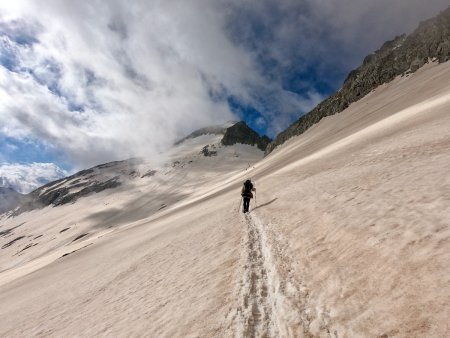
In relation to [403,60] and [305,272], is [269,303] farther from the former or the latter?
[403,60]

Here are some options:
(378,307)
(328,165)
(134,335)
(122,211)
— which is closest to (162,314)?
Answer: (134,335)

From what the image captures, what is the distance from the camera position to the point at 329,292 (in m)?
8.00

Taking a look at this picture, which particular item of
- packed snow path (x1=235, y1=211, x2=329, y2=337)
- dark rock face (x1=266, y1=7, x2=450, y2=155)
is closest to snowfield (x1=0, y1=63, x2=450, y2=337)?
packed snow path (x1=235, y1=211, x2=329, y2=337)

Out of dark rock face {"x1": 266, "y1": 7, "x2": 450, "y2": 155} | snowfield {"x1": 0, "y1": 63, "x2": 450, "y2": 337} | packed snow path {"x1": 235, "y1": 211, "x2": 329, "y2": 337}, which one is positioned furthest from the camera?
dark rock face {"x1": 266, "y1": 7, "x2": 450, "y2": 155}

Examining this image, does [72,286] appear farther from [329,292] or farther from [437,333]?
[437,333]

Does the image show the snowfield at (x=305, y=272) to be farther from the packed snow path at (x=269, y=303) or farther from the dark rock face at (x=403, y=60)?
the dark rock face at (x=403, y=60)

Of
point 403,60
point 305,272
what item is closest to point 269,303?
point 305,272

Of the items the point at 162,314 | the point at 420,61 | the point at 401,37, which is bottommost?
the point at 162,314

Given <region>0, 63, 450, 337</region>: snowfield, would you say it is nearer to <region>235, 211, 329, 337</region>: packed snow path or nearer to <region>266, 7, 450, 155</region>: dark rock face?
<region>235, 211, 329, 337</region>: packed snow path

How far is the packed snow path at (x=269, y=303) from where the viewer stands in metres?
7.46

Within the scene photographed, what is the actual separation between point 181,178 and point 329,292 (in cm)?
19022

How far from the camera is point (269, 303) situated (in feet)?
28.7

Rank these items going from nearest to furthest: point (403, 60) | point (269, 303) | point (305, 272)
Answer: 1. point (269, 303)
2. point (305, 272)
3. point (403, 60)

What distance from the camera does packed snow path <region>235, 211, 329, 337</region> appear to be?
7461mm
